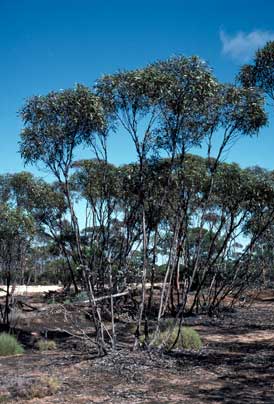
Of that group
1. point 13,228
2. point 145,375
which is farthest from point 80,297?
point 145,375

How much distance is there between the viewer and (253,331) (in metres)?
15.8

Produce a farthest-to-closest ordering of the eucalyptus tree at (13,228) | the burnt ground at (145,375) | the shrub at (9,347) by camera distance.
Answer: the eucalyptus tree at (13,228), the shrub at (9,347), the burnt ground at (145,375)

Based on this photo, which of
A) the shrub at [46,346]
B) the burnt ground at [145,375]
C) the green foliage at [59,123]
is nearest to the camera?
the burnt ground at [145,375]

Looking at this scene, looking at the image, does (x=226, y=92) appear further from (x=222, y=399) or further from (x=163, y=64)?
(x=222, y=399)

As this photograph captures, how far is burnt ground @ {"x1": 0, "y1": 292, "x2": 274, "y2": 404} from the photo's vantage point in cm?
760

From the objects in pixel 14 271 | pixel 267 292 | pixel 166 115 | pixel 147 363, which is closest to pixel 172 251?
pixel 147 363


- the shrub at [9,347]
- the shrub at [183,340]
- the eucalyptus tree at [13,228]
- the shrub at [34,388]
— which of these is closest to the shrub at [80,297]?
the eucalyptus tree at [13,228]

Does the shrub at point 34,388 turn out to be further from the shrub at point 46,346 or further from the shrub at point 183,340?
the shrub at point 46,346

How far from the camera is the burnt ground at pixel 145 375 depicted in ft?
24.9

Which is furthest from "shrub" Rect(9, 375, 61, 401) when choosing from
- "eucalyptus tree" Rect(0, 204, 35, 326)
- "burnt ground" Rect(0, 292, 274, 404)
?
"eucalyptus tree" Rect(0, 204, 35, 326)

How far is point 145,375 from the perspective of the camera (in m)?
9.03

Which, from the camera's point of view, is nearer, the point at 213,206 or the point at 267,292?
the point at 213,206

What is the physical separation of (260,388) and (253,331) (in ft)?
26.4

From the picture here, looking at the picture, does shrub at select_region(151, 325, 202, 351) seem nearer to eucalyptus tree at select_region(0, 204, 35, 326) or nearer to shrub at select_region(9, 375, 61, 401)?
shrub at select_region(9, 375, 61, 401)
